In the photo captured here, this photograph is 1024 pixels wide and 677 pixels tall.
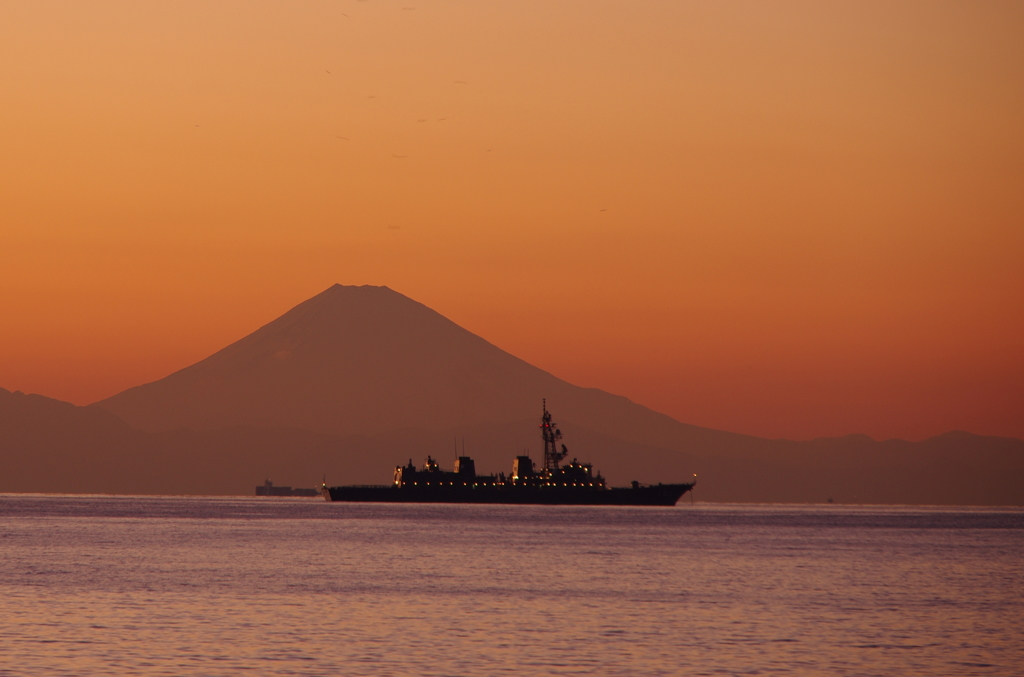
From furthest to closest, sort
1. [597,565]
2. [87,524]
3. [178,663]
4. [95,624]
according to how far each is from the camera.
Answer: [87,524] < [597,565] < [95,624] < [178,663]

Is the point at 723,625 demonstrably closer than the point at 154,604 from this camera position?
Yes

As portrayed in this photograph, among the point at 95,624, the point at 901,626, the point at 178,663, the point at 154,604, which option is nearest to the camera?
the point at 178,663

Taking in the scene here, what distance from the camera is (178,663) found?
34.2 m

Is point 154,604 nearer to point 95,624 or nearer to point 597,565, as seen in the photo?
point 95,624

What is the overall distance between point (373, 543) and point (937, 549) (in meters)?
43.7

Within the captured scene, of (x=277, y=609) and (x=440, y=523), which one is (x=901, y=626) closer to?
(x=277, y=609)

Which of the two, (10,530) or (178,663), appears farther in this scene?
(10,530)

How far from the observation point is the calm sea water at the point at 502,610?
35.9m

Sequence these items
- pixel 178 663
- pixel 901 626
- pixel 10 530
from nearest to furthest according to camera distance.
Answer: pixel 178 663, pixel 901 626, pixel 10 530

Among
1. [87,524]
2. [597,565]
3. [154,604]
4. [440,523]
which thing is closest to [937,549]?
[597,565]

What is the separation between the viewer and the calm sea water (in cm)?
3588

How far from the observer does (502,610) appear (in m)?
49.9

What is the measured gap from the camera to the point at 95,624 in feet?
140

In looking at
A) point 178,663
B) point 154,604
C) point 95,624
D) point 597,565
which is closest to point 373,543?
point 597,565
